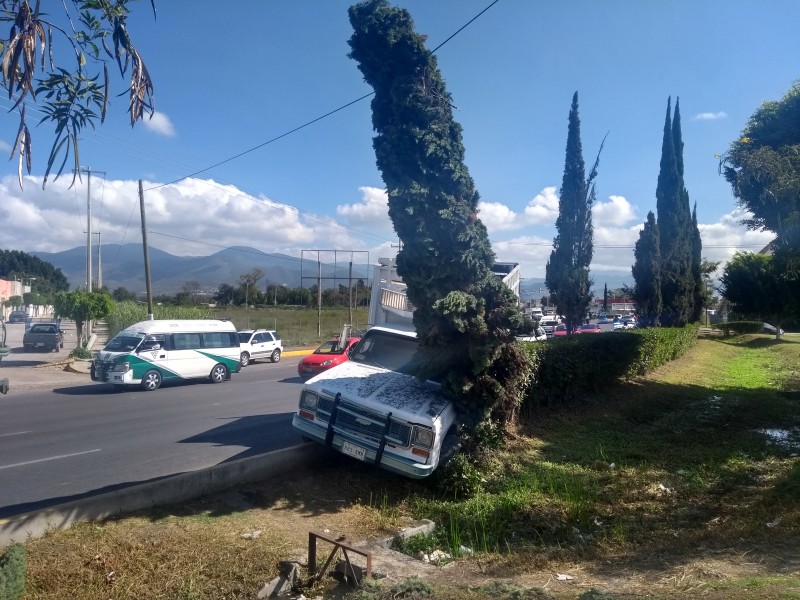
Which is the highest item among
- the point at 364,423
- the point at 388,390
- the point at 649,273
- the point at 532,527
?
the point at 649,273

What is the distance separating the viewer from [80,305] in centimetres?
3023

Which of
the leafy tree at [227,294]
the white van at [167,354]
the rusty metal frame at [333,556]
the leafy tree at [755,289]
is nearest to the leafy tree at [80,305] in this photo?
the white van at [167,354]

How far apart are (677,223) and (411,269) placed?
80.5ft

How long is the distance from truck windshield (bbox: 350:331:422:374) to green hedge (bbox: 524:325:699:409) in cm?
226

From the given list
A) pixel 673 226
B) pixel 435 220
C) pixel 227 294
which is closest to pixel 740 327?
pixel 673 226

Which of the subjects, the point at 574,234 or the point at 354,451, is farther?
the point at 574,234

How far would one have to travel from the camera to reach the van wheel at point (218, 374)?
2359 cm

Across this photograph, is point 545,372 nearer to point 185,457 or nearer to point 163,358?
point 185,457

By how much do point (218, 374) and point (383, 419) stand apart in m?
17.0

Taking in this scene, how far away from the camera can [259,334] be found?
3341 cm

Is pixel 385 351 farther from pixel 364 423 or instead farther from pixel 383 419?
pixel 383 419

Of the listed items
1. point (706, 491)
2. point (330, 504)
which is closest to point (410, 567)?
point (330, 504)

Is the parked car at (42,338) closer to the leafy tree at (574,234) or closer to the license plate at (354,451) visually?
the leafy tree at (574,234)

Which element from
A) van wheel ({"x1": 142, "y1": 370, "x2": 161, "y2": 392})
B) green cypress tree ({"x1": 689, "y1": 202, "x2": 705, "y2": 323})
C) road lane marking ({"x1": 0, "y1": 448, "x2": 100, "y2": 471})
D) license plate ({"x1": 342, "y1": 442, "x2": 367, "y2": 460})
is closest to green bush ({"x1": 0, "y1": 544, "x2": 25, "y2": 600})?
license plate ({"x1": 342, "y1": 442, "x2": 367, "y2": 460})
